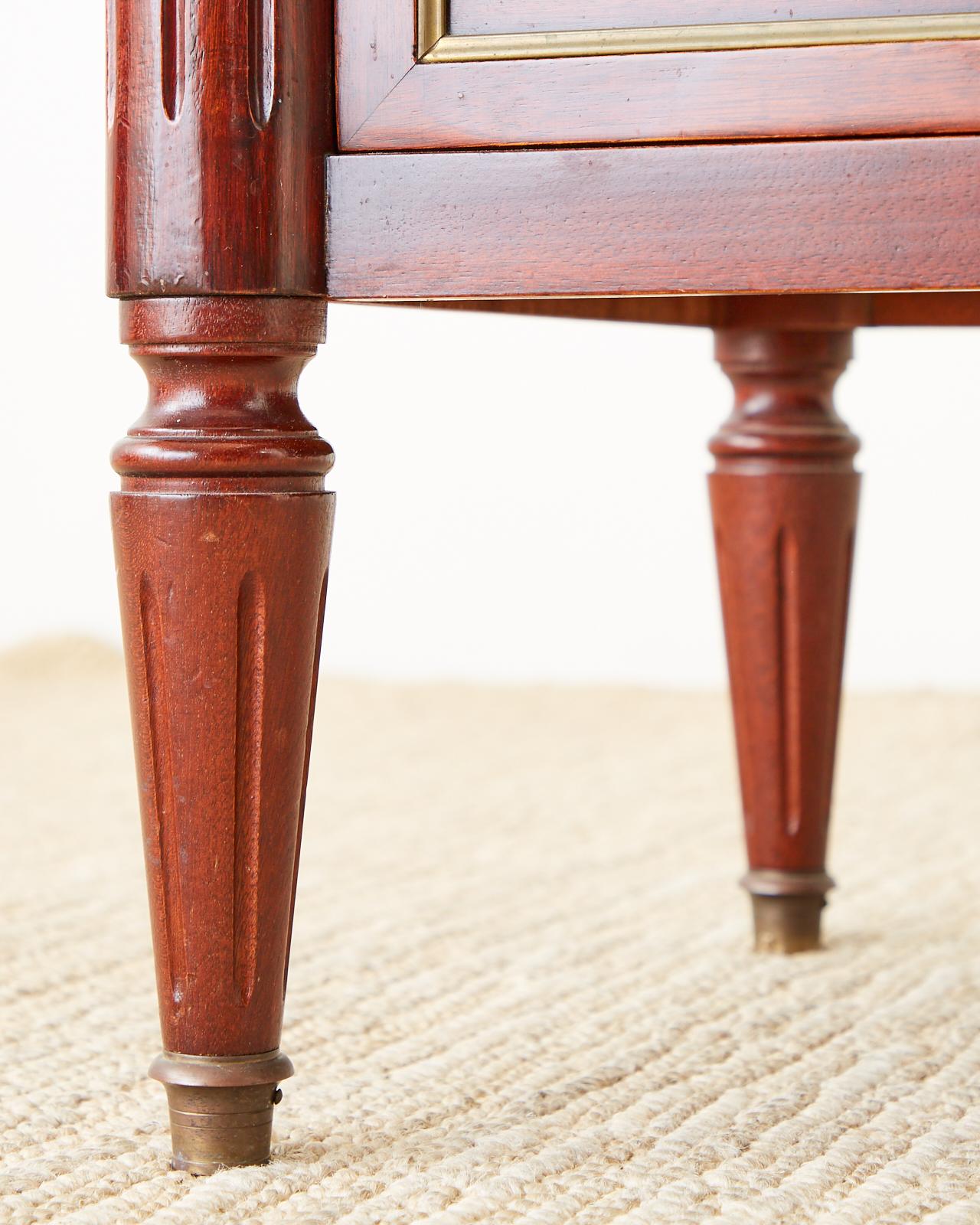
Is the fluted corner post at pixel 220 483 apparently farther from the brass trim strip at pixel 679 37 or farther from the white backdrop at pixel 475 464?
the white backdrop at pixel 475 464

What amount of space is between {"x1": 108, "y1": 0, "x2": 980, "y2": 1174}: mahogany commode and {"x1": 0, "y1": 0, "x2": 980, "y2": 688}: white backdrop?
1.73 m

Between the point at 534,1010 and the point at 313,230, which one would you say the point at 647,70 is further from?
the point at 534,1010

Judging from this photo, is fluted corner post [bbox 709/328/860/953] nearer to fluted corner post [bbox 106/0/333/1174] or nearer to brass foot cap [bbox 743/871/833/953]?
brass foot cap [bbox 743/871/833/953]

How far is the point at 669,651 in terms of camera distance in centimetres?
235

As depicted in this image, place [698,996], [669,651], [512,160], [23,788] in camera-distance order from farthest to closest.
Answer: [669,651] < [23,788] < [698,996] < [512,160]

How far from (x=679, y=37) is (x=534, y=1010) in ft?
1.61

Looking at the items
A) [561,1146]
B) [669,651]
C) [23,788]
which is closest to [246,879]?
[561,1146]

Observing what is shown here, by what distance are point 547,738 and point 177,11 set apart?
52.1 inches

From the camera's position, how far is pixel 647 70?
535mm

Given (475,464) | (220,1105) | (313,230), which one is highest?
(313,230)

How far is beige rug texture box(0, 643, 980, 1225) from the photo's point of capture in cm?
59

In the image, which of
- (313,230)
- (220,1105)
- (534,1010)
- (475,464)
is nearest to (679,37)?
(313,230)

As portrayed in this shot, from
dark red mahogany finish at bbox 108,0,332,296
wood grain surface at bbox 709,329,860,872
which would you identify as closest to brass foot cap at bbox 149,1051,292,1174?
dark red mahogany finish at bbox 108,0,332,296

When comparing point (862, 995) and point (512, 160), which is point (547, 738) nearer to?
point (862, 995)
